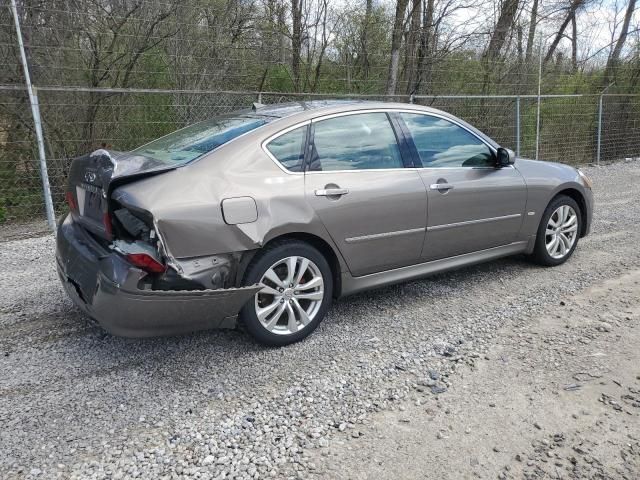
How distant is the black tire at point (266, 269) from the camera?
10.5ft

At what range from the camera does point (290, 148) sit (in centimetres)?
345

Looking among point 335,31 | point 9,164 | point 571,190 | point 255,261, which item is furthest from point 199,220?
point 335,31

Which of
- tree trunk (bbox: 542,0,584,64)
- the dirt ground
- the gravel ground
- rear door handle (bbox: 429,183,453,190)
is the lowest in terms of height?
the dirt ground

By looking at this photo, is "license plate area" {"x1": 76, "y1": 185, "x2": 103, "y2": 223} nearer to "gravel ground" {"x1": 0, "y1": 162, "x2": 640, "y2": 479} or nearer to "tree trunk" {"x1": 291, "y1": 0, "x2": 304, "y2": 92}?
"gravel ground" {"x1": 0, "y1": 162, "x2": 640, "y2": 479}

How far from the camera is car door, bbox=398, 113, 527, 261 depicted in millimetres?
4027

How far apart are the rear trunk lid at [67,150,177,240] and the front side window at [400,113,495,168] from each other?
1950mm

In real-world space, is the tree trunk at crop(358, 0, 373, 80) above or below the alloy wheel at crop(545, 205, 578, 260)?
above

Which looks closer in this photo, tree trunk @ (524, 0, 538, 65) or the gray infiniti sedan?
the gray infiniti sedan

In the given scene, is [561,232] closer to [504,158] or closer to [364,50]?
[504,158]

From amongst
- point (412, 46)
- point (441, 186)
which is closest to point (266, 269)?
point (441, 186)

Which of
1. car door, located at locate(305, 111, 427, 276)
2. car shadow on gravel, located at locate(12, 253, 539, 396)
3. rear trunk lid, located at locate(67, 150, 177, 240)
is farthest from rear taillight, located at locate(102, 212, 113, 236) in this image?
car door, located at locate(305, 111, 427, 276)

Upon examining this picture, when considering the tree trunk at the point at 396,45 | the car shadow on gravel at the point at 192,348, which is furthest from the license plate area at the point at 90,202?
the tree trunk at the point at 396,45

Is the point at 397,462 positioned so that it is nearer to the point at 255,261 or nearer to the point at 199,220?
the point at 255,261

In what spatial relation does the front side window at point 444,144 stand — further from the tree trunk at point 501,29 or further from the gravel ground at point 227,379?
the tree trunk at point 501,29
